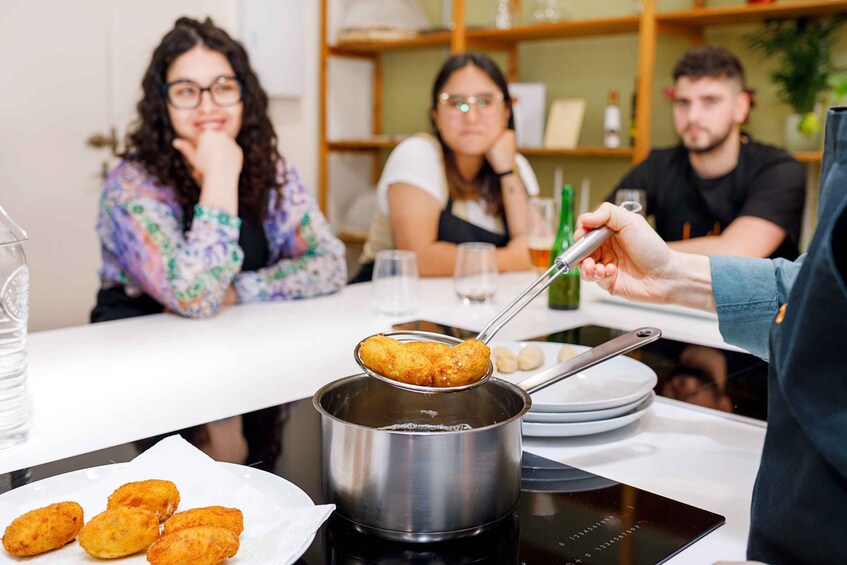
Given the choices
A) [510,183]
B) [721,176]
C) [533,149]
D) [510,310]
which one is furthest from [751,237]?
[510,310]

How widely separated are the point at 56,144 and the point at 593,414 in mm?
2959

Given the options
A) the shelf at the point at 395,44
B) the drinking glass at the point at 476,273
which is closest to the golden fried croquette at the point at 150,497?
the drinking glass at the point at 476,273

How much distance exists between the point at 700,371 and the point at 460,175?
1.58 metres

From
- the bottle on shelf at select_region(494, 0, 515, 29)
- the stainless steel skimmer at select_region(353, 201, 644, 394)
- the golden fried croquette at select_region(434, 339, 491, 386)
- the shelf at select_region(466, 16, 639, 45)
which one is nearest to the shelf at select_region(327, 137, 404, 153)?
the shelf at select_region(466, 16, 639, 45)

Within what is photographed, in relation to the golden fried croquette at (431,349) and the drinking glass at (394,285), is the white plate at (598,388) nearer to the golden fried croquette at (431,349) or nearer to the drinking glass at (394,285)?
the golden fried croquette at (431,349)

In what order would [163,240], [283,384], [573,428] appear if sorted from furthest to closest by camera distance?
[163,240], [283,384], [573,428]

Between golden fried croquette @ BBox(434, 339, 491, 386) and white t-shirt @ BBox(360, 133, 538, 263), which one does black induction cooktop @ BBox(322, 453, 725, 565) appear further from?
white t-shirt @ BBox(360, 133, 538, 263)

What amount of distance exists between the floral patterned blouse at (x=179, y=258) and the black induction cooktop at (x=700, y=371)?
0.41 metres

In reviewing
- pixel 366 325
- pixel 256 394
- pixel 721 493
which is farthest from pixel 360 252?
pixel 721 493

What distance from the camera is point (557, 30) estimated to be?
3.46m

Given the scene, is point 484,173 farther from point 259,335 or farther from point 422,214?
point 259,335

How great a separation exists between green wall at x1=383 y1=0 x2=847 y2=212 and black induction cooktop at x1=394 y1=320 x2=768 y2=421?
215cm

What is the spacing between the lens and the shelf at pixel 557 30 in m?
3.30

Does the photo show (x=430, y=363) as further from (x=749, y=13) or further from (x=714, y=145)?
(x=749, y=13)
